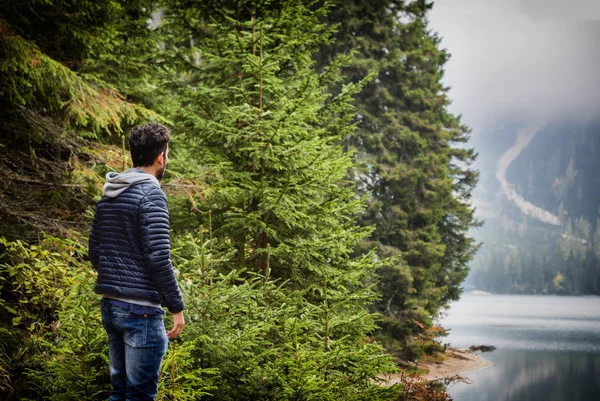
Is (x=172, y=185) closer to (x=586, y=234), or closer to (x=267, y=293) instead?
(x=267, y=293)

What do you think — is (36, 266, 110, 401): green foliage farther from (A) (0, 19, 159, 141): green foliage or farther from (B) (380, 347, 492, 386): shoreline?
(B) (380, 347, 492, 386): shoreline

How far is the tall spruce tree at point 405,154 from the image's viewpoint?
1903cm

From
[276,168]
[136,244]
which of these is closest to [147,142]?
[136,244]

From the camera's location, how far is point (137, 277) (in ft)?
9.45

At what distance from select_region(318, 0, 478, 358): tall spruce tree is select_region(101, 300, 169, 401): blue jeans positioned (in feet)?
49.8

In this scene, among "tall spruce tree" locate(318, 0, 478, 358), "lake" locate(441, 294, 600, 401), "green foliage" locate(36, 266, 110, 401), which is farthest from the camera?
"tall spruce tree" locate(318, 0, 478, 358)

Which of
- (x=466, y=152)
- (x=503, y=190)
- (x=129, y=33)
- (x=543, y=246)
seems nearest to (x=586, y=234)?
(x=543, y=246)

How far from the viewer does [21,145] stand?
709cm

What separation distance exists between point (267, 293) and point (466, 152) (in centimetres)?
2027

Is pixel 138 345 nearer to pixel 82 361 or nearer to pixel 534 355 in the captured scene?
pixel 82 361

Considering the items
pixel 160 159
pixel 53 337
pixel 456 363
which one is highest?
pixel 160 159

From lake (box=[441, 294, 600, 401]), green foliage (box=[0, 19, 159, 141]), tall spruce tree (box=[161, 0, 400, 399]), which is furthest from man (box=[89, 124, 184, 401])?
lake (box=[441, 294, 600, 401])

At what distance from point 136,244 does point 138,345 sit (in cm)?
50

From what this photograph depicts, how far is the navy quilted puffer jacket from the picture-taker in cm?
284
